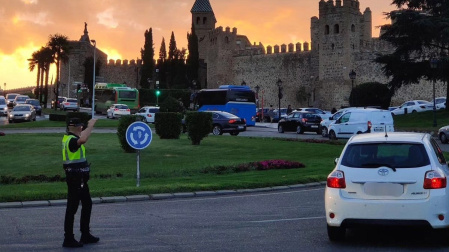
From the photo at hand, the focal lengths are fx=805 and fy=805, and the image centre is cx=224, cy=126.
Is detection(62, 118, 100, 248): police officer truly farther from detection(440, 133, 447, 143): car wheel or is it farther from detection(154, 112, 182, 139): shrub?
detection(440, 133, 447, 143): car wheel

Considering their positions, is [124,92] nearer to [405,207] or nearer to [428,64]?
[428,64]

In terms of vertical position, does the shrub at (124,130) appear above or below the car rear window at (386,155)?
above

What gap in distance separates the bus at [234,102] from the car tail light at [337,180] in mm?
44928

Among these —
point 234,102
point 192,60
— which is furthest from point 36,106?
point 192,60

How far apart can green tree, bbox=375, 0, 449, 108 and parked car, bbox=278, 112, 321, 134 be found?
8.12 meters

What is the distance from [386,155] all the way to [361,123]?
2659cm

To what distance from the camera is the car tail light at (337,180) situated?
33.2ft

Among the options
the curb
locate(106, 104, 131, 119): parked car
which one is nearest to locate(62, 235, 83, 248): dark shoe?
the curb

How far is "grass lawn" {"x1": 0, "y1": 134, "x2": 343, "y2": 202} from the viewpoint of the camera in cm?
1754

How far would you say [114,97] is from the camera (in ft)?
254

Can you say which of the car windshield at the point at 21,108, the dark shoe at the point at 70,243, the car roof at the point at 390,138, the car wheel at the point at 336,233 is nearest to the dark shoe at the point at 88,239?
the dark shoe at the point at 70,243

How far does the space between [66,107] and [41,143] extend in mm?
48487

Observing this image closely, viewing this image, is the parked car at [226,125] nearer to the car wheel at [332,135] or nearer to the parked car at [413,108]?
the car wheel at [332,135]

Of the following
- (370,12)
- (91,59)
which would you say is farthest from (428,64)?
(91,59)
